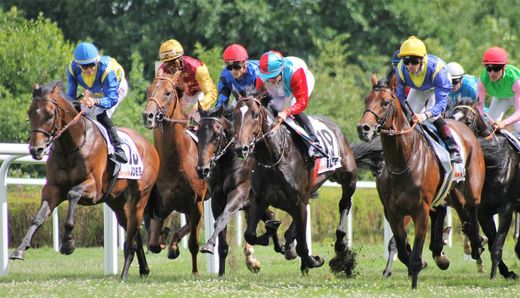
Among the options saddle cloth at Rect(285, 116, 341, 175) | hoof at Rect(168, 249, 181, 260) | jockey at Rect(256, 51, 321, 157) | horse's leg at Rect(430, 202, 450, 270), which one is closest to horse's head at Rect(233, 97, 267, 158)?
jockey at Rect(256, 51, 321, 157)

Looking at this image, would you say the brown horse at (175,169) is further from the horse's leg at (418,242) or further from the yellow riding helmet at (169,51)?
the horse's leg at (418,242)

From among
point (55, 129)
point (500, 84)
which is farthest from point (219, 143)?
point (500, 84)

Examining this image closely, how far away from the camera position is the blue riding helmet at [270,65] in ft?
37.3

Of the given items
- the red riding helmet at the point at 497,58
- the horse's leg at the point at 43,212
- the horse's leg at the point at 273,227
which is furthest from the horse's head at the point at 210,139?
the red riding helmet at the point at 497,58

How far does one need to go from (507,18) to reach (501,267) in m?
21.7

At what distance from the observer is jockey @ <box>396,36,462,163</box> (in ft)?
35.4

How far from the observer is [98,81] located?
11.5 m

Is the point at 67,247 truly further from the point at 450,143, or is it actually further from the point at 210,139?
the point at 450,143

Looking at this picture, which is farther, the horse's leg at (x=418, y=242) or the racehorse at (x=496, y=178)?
the racehorse at (x=496, y=178)

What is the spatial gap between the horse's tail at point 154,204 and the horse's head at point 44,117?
1.98 metres

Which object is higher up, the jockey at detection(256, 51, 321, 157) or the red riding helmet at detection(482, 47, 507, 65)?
the red riding helmet at detection(482, 47, 507, 65)

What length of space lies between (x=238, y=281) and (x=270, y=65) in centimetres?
198

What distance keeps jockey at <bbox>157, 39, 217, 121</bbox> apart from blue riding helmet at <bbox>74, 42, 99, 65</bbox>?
3.26 ft

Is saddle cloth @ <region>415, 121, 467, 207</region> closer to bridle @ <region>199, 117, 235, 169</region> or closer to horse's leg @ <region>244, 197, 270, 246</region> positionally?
horse's leg @ <region>244, 197, 270, 246</region>
